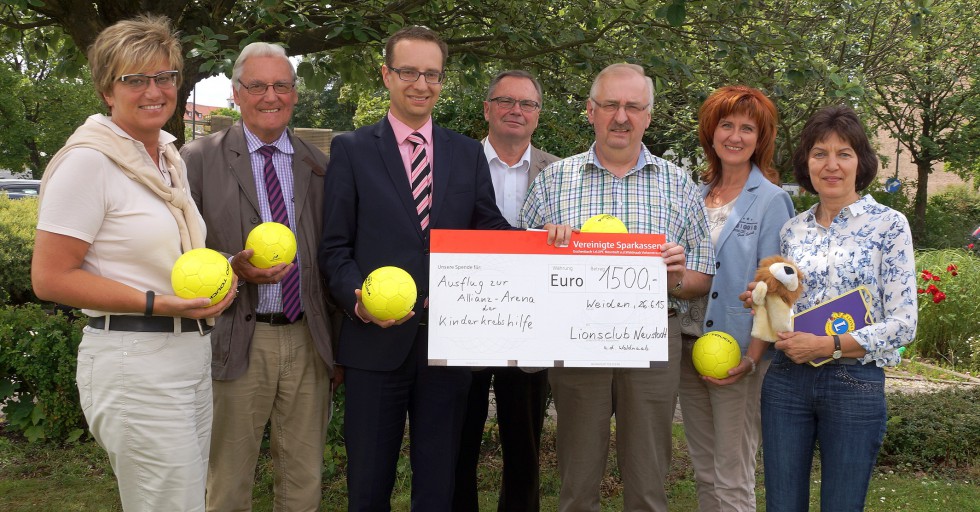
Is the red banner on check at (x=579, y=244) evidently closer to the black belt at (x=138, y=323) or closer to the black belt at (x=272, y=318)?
the black belt at (x=272, y=318)

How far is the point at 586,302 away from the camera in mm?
3779

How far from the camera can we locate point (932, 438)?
Result: 21.6ft

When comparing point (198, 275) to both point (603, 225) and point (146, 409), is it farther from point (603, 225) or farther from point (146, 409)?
point (603, 225)

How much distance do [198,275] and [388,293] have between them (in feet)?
2.50

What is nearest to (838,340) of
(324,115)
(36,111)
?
(36,111)

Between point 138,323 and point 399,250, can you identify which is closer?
point 138,323

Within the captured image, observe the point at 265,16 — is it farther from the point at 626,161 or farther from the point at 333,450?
the point at 333,450

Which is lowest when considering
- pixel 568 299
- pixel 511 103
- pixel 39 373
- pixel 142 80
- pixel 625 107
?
pixel 39 373

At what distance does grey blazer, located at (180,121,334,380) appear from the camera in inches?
149

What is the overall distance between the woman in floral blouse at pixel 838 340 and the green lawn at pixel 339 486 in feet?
7.67

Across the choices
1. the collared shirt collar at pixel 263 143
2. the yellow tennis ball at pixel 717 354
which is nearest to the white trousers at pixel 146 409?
the collared shirt collar at pixel 263 143

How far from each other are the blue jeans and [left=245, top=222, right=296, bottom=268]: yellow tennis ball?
2.31 meters

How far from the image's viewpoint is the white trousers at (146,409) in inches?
119

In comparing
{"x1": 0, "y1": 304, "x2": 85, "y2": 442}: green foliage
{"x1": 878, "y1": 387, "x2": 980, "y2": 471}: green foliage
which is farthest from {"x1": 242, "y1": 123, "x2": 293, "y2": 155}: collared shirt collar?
{"x1": 878, "y1": 387, "x2": 980, "y2": 471}: green foliage
